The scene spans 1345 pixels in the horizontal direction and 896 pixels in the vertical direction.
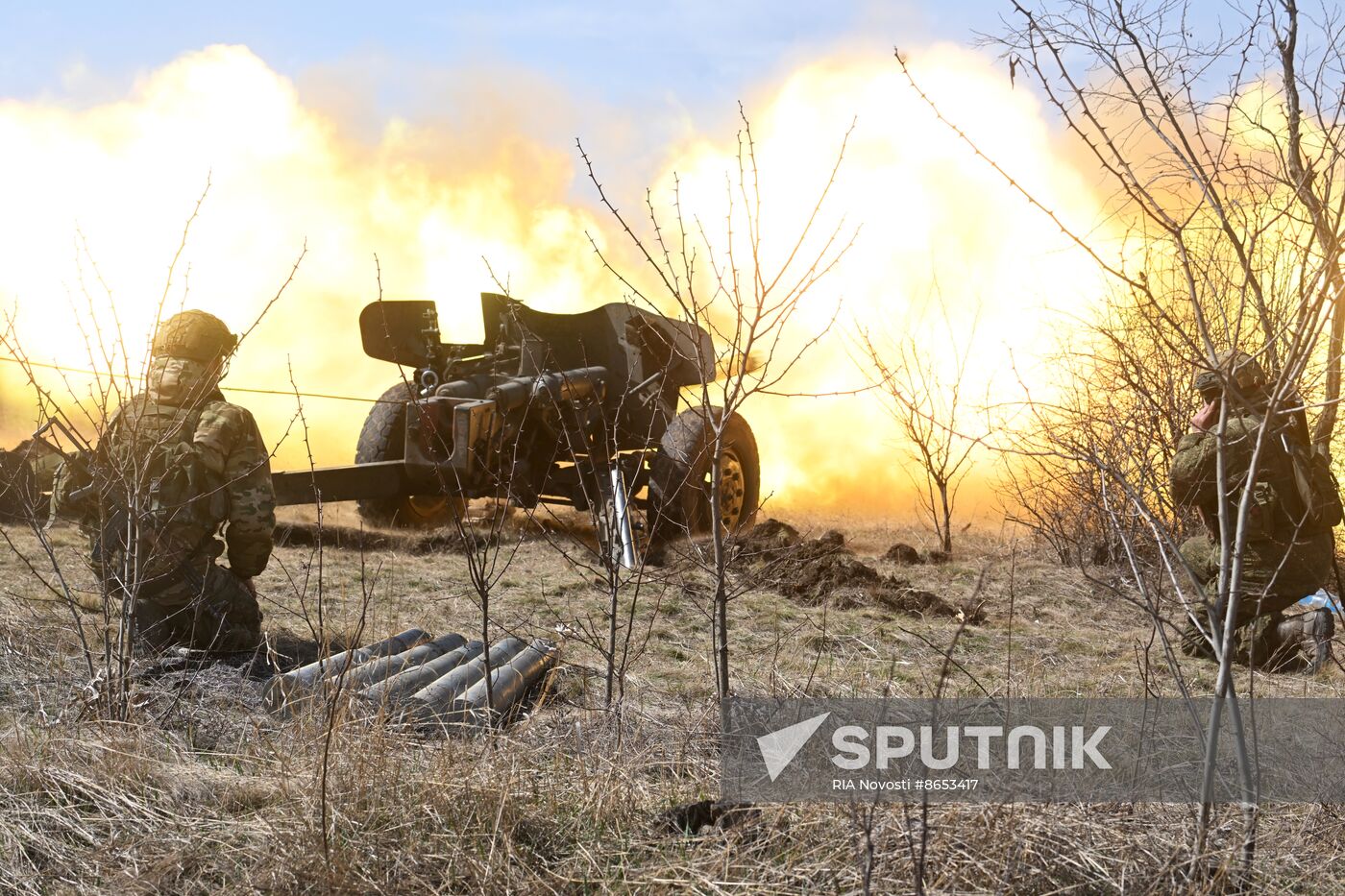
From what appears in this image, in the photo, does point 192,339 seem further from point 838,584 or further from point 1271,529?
point 1271,529

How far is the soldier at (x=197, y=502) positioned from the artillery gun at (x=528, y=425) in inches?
109

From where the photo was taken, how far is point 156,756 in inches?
155

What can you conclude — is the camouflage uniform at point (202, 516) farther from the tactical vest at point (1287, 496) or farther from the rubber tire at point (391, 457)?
the tactical vest at point (1287, 496)

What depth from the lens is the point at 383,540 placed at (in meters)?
10.1

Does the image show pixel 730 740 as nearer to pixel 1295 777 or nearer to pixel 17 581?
pixel 1295 777

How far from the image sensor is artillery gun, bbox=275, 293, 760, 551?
9.21 metres

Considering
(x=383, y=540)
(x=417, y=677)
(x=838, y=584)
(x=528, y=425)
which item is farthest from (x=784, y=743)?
(x=383, y=540)

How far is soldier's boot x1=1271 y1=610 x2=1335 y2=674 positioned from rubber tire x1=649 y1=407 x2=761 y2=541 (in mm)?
3729

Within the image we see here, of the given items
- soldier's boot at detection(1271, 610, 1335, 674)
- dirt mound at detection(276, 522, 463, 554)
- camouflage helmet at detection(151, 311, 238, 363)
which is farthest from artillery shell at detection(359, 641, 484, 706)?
soldier's boot at detection(1271, 610, 1335, 674)

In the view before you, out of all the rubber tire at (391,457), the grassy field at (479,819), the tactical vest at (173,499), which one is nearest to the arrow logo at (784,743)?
the grassy field at (479,819)

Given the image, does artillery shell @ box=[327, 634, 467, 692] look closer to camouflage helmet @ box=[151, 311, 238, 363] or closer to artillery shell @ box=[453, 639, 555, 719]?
artillery shell @ box=[453, 639, 555, 719]

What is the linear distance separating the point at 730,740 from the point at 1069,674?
A: 3.00m

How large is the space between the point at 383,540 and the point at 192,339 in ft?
14.7

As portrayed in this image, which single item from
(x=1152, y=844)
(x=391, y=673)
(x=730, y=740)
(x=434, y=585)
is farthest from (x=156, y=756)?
(x=434, y=585)
